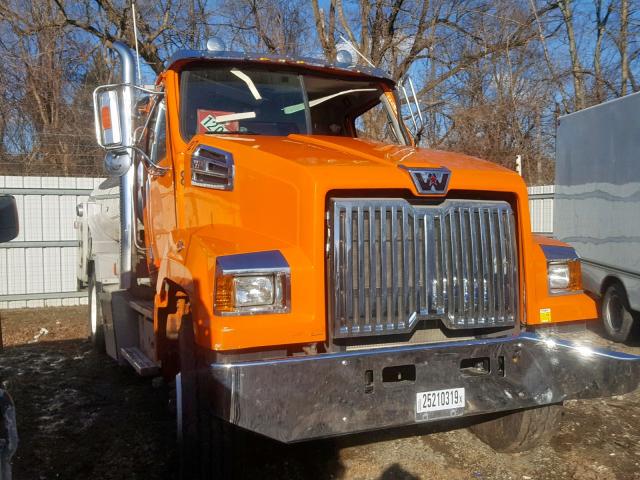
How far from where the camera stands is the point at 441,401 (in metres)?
3.42

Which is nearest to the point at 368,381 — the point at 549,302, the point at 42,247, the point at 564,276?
the point at 549,302

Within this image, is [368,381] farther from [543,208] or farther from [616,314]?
[543,208]

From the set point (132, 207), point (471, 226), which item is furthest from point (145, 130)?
point (471, 226)

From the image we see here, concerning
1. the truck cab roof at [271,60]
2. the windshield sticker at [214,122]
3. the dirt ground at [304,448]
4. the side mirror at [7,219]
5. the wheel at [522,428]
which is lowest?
the dirt ground at [304,448]

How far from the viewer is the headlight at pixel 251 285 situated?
3.16m

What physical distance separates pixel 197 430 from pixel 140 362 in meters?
1.34

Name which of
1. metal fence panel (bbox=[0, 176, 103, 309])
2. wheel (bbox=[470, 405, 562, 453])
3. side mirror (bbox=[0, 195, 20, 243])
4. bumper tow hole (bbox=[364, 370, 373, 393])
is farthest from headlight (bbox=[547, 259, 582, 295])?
metal fence panel (bbox=[0, 176, 103, 309])

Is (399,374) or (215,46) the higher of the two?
(215,46)

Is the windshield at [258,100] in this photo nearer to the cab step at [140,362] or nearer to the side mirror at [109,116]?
the side mirror at [109,116]

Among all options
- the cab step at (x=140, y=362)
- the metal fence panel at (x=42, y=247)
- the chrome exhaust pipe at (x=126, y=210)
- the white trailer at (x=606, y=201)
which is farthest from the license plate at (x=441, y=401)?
the metal fence panel at (x=42, y=247)

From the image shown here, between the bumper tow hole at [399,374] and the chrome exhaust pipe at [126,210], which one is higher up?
the chrome exhaust pipe at [126,210]

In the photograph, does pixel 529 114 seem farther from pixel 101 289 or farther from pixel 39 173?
pixel 101 289

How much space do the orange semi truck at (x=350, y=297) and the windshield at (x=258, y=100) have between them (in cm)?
26

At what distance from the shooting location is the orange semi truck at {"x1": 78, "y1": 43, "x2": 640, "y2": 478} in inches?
124
